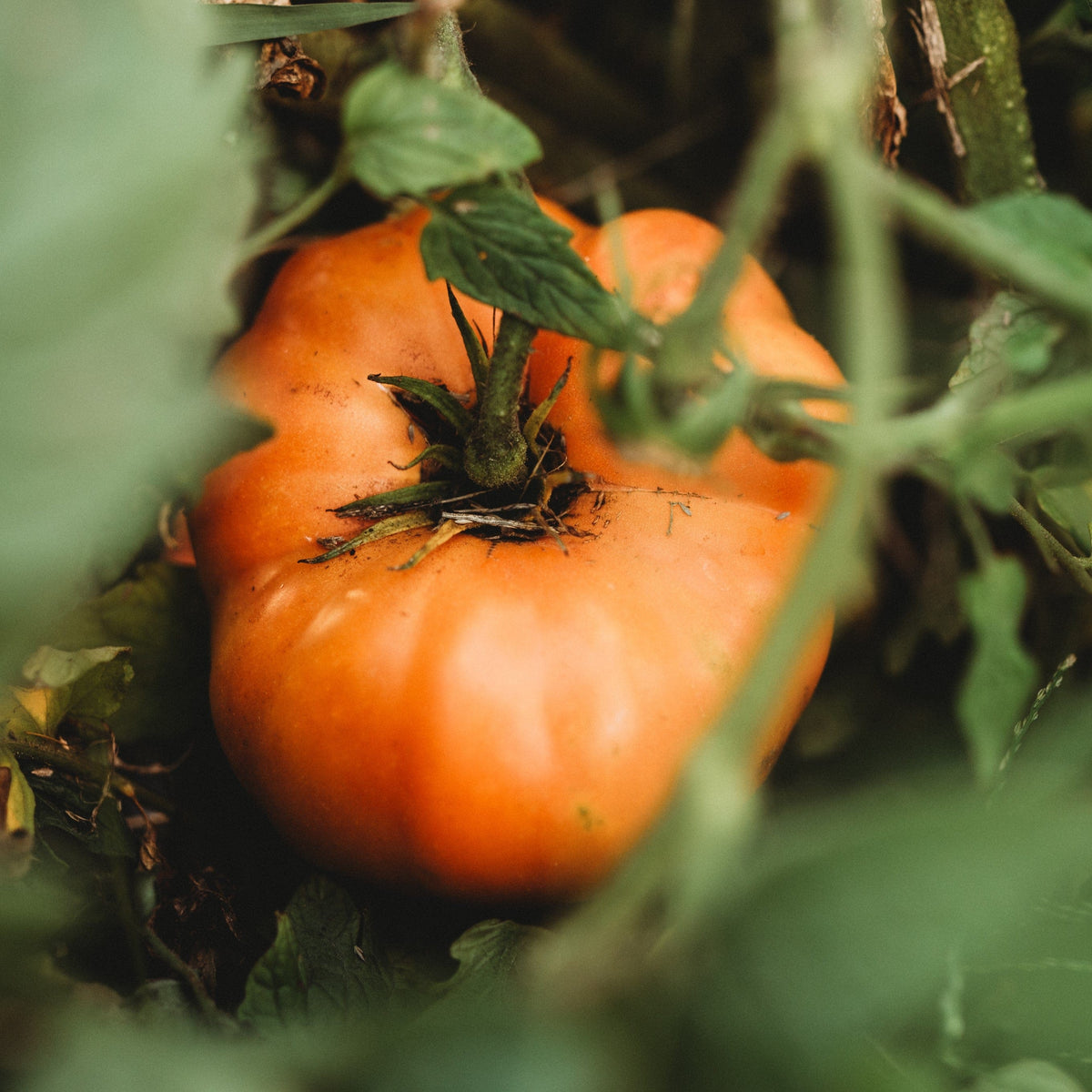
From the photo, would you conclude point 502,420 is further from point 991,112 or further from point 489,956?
point 991,112

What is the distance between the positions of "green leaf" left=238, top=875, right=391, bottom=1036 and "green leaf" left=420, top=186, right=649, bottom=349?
1.11 ft

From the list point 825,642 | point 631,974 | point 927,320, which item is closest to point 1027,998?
point 631,974

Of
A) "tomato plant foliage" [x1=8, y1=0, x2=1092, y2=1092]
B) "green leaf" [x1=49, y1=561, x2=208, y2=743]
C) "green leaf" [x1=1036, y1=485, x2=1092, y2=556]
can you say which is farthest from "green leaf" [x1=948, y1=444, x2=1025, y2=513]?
"green leaf" [x1=49, y1=561, x2=208, y2=743]

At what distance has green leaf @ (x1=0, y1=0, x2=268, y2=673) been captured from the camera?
0.97 ft

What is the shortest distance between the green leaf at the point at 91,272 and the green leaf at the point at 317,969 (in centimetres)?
25

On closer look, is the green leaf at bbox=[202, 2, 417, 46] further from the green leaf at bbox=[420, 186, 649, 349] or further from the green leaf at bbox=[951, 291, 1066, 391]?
the green leaf at bbox=[951, 291, 1066, 391]

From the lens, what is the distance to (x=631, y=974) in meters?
0.32

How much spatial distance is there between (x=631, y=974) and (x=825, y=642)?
0.35m

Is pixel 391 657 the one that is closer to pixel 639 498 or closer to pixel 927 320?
pixel 639 498

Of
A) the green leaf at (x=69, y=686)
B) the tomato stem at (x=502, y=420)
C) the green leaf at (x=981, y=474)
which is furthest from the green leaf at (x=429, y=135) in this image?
the green leaf at (x=69, y=686)

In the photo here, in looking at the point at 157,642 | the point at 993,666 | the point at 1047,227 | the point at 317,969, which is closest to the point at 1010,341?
Result: the point at 1047,227

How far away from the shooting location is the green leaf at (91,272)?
0.30 meters

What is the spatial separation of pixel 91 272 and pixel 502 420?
282 mm

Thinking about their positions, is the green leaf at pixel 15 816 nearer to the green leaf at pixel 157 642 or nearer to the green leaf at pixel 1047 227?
the green leaf at pixel 157 642
